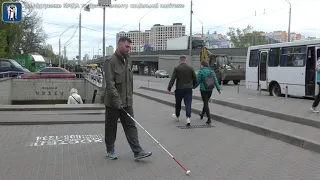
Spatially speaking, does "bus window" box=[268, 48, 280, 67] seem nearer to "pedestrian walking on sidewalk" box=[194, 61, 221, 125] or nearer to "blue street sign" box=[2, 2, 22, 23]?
"pedestrian walking on sidewalk" box=[194, 61, 221, 125]

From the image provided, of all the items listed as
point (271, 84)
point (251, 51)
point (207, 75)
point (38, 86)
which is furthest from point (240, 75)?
point (207, 75)

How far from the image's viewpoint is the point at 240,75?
31.7m

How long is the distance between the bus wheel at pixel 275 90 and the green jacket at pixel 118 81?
1255 centimetres

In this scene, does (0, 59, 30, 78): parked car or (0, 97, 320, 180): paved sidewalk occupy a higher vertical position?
(0, 59, 30, 78): parked car

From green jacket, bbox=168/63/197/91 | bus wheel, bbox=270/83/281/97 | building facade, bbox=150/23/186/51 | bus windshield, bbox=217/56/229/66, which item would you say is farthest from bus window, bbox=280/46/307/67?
building facade, bbox=150/23/186/51

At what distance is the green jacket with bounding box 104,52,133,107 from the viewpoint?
6066 mm

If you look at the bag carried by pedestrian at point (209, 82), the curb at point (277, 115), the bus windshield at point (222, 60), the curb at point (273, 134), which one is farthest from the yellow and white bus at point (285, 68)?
the bus windshield at point (222, 60)

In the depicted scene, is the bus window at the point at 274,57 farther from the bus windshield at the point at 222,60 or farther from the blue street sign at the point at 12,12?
the bus windshield at the point at 222,60

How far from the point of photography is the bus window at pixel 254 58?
1978cm

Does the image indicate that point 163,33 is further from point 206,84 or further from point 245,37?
point 206,84

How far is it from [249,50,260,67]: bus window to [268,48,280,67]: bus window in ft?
4.22

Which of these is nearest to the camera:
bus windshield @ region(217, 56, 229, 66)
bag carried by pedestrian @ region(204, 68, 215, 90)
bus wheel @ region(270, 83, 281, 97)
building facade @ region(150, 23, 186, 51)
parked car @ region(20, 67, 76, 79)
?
bag carried by pedestrian @ region(204, 68, 215, 90)

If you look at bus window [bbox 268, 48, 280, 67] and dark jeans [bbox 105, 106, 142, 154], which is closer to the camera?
dark jeans [bbox 105, 106, 142, 154]

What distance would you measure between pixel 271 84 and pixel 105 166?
1373 cm
